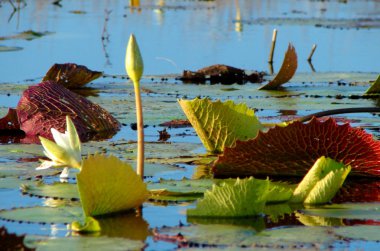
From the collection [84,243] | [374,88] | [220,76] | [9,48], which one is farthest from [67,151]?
[9,48]

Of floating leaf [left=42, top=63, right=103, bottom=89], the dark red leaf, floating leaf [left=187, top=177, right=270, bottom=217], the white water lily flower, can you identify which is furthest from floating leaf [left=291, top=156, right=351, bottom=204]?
floating leaf [left=42, top=63, right=103, bottom=89]

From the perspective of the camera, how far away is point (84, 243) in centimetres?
209

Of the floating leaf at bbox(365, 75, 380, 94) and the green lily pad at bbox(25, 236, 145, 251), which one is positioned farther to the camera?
the floating leaf at bbox(365, 75, 380, 94)

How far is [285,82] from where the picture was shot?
5.89m

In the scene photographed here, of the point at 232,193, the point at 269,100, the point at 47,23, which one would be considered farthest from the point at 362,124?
the point at 47,23

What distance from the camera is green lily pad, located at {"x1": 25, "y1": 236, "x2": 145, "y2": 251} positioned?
2039 millimetres

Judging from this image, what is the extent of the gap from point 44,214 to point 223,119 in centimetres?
102

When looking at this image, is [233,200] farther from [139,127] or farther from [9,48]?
[9,48]

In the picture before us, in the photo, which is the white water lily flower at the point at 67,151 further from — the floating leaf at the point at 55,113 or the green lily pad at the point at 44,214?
the floating leaf at the point at 55,113

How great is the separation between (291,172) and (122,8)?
45.1 ft

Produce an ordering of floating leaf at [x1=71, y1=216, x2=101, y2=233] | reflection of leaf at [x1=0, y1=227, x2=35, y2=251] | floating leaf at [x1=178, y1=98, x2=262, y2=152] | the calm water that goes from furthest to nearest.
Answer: the calm water < floating leaf at [x1=178, y1=98, x2=262, y2=152] < floating leaf at [x1=71, y1=216, x2=101, y2=233] < reflection of leaf at [x1=0, y1=227, x2=35, y2=251]

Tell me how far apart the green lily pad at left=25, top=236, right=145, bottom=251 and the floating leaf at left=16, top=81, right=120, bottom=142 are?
1770mm

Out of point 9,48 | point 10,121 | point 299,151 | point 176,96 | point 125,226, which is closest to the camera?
point 125,226

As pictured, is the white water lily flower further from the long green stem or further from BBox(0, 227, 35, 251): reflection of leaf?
BBox(0, 227, 35, 251): reflection of leaf
